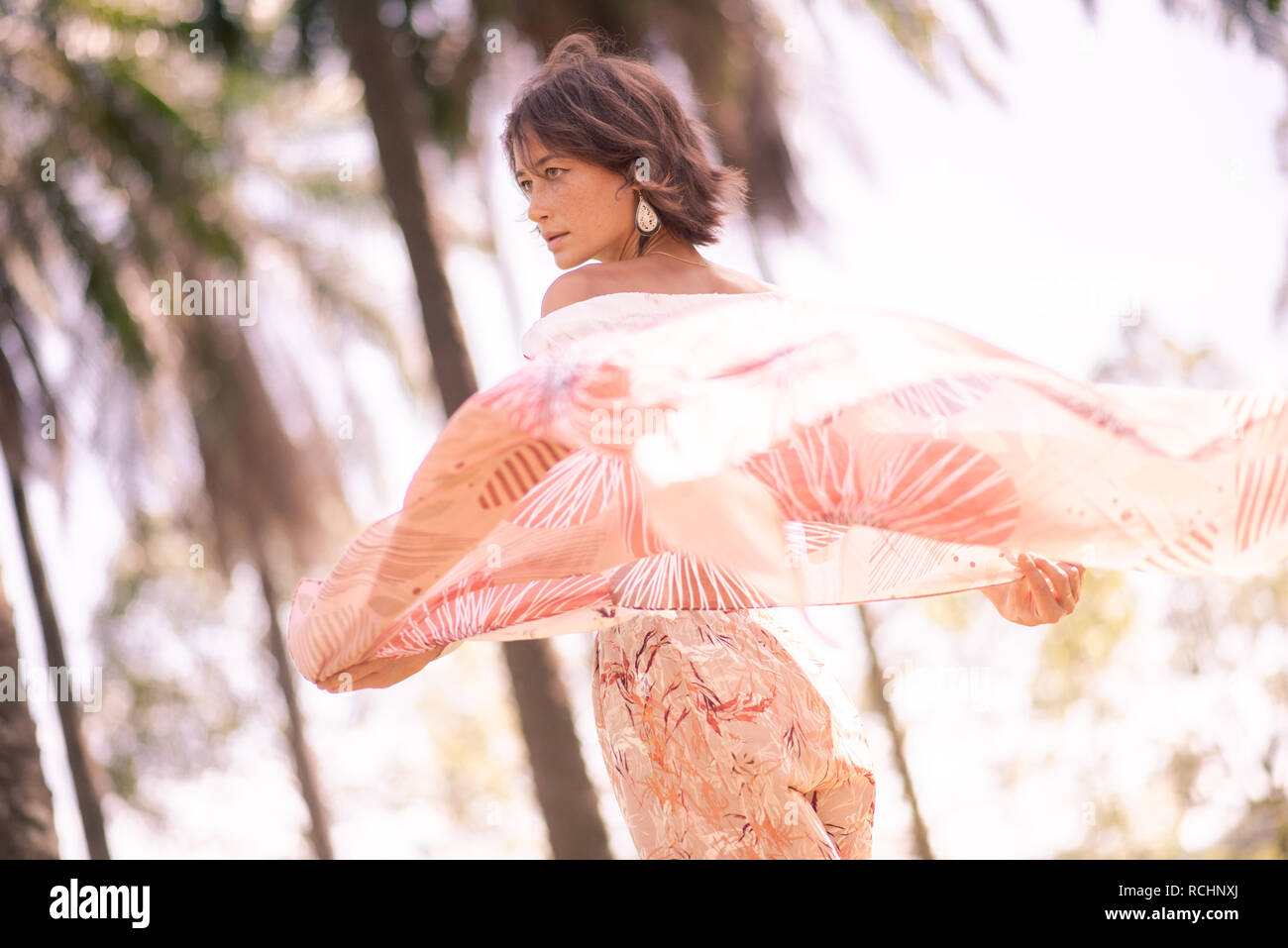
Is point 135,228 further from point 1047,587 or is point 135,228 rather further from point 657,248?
point 1047,587

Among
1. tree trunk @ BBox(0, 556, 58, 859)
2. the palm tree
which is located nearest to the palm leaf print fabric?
tree trunk @ BBox(0, 556, 58, 859)

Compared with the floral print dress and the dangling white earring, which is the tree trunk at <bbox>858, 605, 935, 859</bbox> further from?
the dangling white earring

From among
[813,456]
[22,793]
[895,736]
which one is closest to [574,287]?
[813,456]

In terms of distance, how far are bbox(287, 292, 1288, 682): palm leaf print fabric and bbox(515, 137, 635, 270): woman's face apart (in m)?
0.18

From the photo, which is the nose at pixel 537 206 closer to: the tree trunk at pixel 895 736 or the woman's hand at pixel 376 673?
the woman's hand at pixel 376 673

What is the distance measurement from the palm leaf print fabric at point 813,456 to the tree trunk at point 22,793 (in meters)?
3.02

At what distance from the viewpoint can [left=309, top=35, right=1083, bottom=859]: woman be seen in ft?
6.49

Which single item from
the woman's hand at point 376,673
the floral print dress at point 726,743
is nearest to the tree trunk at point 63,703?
the woman's hand at point 376,673

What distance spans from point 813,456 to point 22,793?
3.82 metres

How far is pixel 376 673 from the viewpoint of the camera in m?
2.11

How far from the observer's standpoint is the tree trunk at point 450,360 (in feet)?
20.9

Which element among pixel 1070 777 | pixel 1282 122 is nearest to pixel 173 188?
pixel 1282 122
